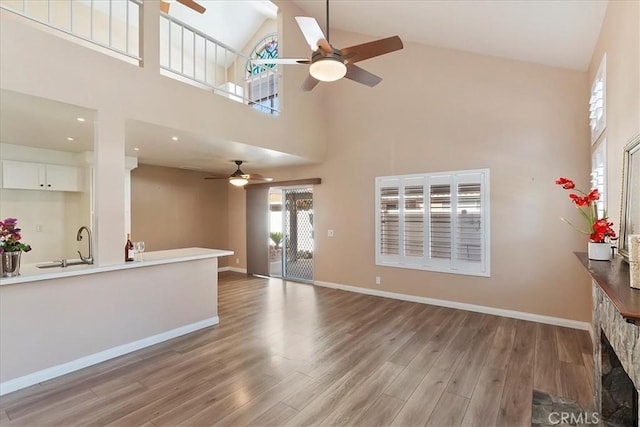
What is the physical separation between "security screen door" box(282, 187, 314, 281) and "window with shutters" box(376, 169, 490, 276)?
1.73 meters

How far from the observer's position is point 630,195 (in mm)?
2008

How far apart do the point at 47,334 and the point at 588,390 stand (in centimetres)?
485

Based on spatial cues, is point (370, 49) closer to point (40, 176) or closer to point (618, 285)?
point (618, 285)

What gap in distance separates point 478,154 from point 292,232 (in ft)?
13.7

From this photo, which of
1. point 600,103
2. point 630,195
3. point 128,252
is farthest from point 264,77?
point 630,195

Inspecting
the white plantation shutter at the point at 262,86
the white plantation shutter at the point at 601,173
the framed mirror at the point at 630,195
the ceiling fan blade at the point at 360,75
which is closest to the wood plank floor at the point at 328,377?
the framed mirror at the point at 630,195

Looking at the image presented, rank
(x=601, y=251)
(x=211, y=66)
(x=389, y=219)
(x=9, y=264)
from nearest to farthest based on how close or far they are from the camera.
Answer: (x=601, y=251) < (x=9, y=264) < (x=389, y=219) < (x=211, y=66)

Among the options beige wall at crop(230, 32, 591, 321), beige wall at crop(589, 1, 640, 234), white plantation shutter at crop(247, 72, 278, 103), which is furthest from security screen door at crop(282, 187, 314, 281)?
beige wall at crop(589, 1, 640, 234)

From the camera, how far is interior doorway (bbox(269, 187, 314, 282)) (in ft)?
22.5

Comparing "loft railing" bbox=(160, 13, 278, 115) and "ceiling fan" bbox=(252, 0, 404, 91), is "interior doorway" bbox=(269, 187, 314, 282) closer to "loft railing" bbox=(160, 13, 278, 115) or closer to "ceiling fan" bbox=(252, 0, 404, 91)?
"loft railing" bbox=(160, 13, 278, 115)

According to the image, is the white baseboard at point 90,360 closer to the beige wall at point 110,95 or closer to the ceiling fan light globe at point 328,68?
the beige wall at point 110,95

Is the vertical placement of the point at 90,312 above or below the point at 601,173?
below

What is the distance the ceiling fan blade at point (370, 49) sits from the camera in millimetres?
2661

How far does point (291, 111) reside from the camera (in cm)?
549
